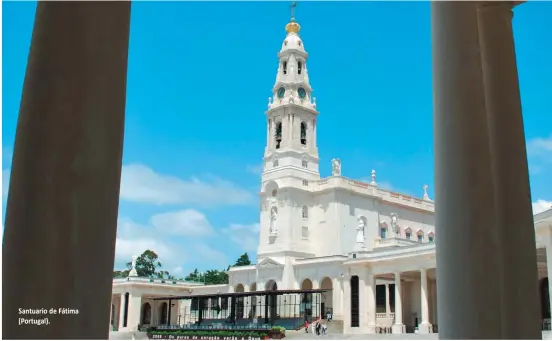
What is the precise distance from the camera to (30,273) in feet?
13.6

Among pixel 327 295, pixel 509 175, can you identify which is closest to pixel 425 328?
pixel 327 295

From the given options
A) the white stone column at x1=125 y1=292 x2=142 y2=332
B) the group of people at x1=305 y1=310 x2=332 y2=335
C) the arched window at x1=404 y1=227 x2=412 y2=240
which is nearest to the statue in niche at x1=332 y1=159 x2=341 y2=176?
the arched window at x1=404 y1=227 x2=412 y2=240

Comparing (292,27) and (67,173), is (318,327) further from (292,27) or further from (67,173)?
(67,173)

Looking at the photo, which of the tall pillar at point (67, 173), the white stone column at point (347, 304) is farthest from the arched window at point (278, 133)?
the tall pillar at point (67, 173)

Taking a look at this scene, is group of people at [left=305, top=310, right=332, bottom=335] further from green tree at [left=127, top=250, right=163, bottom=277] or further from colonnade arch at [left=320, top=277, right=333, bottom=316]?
green tree at [left=127, top=250, right=163, bottom=277]

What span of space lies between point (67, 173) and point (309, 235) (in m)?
59.4

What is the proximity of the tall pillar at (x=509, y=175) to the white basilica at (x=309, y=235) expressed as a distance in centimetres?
4241

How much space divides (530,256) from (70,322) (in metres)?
3.84

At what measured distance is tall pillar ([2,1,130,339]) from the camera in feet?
13.6

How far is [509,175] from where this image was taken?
563 cm

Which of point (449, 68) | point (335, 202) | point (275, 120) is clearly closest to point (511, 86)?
point (449, 68)

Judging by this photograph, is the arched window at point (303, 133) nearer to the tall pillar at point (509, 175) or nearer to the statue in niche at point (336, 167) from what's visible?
the statue in niche at point (336, 167)

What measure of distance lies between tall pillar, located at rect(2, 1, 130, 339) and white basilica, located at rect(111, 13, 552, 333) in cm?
4429

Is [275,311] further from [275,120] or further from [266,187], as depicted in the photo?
[275,120]
